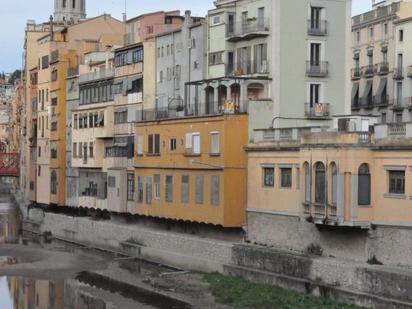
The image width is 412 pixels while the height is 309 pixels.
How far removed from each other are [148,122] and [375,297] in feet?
82.1

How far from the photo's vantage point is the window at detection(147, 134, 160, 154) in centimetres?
5372

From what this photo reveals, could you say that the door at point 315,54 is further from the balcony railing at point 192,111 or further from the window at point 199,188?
the window at point 199,188

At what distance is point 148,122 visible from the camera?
55.0 m

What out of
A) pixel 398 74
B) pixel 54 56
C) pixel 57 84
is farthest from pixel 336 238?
pixel 54 56

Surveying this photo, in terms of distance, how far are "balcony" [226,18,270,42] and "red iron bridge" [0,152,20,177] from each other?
59222 mm

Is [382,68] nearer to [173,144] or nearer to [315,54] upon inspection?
[315,54]

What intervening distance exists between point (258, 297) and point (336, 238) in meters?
4.37

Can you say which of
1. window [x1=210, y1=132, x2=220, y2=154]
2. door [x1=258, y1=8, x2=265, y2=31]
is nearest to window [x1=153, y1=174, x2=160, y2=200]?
window [x1=210, y1=132, x2=220, y2=154]

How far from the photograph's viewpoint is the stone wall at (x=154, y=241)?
45.0 meters

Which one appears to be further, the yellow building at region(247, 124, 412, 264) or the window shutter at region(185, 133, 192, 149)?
the window shutter at region(185, 133, 192, 149)

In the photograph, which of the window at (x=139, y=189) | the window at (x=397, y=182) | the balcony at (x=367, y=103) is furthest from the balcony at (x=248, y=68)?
the balcony at (x=367, y=103)

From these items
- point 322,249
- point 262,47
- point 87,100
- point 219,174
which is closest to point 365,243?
point 322,249

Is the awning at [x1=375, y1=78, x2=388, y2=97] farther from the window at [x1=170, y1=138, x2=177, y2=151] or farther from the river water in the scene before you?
the river water

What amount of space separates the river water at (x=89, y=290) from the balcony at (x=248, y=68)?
38.4ft
